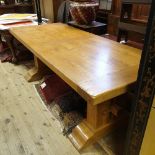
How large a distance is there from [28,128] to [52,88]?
18.7 inches

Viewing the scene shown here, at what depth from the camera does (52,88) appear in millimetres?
1732

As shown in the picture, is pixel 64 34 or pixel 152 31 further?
pixel 64 34

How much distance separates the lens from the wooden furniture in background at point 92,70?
88 cm

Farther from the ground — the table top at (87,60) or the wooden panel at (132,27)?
the wooden panel at (132,27)

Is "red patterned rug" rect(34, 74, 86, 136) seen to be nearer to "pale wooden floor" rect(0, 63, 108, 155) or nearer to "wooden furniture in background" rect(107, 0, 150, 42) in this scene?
"pale wooden floor" rect(0, 63, 108, 155)

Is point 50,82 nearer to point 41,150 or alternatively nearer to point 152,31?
point 41,150

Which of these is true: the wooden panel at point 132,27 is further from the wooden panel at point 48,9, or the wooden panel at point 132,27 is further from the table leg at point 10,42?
the wooden panel at point 48,9

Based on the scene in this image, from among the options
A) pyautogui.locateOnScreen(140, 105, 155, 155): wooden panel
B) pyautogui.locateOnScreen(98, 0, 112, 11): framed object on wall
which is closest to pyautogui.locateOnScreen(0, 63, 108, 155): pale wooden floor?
pyautogui.locateOnScreen(140, 105, 155, 155): wooden panel

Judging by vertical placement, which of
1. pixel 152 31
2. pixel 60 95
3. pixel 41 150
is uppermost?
pixel 152 31

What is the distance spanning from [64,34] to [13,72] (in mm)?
912

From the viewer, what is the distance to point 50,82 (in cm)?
182

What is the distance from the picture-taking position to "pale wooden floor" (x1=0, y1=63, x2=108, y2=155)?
120 centimetres

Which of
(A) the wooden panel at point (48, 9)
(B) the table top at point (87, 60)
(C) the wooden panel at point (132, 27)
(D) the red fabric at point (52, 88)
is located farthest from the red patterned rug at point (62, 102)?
(A) the wooden panel at point (48, 9)

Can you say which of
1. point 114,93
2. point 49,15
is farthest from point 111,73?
point 49,15
